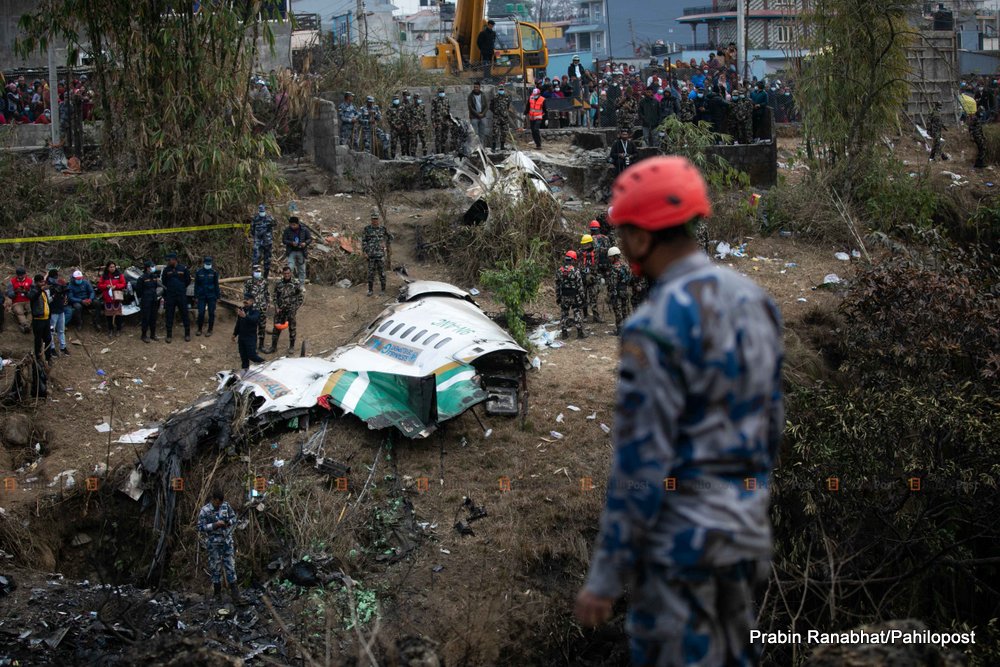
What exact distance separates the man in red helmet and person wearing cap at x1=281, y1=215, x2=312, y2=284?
1285 centimetres

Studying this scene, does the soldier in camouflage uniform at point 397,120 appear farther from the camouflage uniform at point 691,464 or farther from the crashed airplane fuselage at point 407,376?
the camouflage uniform at point 691,464

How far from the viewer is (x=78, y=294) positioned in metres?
13.7

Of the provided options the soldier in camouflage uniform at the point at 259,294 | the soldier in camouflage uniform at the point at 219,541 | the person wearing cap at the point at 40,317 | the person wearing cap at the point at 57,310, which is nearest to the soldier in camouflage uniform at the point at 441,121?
the soldier in camouflage uniform at the point at 259,294

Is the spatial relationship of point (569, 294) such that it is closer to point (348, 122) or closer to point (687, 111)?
point (687, 111)

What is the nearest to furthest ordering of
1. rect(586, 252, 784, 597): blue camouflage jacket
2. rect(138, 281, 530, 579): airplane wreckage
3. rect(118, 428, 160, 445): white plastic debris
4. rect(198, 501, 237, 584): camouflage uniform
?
rect(586, 252, 784, 597): blue camouflage jacket < rect(198, 501, 237, 584): camouflage uniform < rect(138, 281, 530, 579): airplane wreckage < rect(118, 428, 160, 445): white plastic debris

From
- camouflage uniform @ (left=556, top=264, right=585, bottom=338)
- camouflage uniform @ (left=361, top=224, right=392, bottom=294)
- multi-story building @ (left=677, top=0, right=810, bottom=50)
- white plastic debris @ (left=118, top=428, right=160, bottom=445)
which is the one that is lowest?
white plastic debris @ (left=118, top=428, right=160, bottom=445)

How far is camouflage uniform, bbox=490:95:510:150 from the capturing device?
65.8 feet

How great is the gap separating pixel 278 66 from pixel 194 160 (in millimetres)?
7674

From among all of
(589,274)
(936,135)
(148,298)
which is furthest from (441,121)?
(936,135)

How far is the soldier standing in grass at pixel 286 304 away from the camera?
13516mm

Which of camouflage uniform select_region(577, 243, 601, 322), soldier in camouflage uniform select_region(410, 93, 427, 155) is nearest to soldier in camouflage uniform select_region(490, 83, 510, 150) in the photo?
soldier in camouflage uniform select_region(410, 93, 427, 155)

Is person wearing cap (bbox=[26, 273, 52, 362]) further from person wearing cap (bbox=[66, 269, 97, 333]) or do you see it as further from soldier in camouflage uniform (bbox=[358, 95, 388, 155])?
soldier in camouflage uniform (bbox=[358, 95, 388, 155])

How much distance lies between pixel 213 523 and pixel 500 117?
12.9 metres

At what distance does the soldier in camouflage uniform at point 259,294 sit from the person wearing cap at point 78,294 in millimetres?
2077
